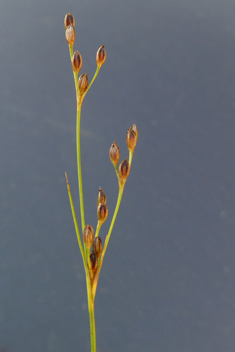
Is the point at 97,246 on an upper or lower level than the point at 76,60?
lower

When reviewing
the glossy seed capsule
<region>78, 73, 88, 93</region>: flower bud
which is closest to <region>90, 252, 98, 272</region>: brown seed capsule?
the glossy seed capsule

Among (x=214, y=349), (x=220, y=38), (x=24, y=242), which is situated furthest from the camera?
(x=220, y=38)

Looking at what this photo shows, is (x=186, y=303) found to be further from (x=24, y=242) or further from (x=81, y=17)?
(x=81, y=17)

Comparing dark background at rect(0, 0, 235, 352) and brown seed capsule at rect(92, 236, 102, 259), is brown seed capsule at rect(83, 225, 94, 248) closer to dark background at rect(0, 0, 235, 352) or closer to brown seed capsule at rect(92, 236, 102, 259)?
brown seed capsule at rect(92, 236, 102, 259)

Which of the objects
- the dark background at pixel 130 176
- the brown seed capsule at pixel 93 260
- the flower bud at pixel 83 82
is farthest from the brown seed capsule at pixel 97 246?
the dark background at pixel 130 176

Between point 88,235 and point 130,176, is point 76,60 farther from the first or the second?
point 130,176

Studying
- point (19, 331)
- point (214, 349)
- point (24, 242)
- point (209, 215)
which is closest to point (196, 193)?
point (209, 215)

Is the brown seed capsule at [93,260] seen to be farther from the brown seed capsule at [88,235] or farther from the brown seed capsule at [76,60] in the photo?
the brown seed capsule at [76,60]

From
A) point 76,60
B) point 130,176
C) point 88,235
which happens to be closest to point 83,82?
point 76,60

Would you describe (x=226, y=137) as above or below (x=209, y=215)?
above
